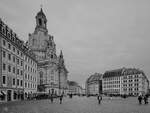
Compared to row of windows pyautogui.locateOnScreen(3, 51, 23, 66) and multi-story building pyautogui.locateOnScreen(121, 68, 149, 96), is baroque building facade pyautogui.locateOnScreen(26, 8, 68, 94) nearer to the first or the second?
multi-story building pyautogui.locateOnScreen(121, 68, 149, 96)

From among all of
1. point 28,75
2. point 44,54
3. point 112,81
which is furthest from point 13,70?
point 112,81

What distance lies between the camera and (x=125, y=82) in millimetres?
161500

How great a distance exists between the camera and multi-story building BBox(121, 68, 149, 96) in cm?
15250

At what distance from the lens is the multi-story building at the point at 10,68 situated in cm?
5200

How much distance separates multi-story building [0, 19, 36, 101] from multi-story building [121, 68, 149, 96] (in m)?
105

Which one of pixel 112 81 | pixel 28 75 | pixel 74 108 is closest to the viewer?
pixel 74 108

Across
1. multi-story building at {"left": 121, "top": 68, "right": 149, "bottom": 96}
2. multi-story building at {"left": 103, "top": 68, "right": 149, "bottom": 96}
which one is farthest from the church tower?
multi-story building at {"left": 121, "top": 68, "right": 149, "bottom": 96}

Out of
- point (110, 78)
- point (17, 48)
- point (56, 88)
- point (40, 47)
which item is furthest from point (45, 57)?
point (17, 48)

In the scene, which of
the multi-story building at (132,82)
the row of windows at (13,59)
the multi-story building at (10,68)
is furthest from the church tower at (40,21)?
the row of windows at (13,59)

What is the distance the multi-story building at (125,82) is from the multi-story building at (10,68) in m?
105

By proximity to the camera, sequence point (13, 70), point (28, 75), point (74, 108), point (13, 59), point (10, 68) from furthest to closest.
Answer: point (28, 75), point (13, 59), point (13, 70), point (10, 68), point (74, 108)

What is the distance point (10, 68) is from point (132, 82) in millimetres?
117094

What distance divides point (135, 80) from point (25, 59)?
337 ft

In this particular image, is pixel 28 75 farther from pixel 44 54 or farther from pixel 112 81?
pixel 112 81
